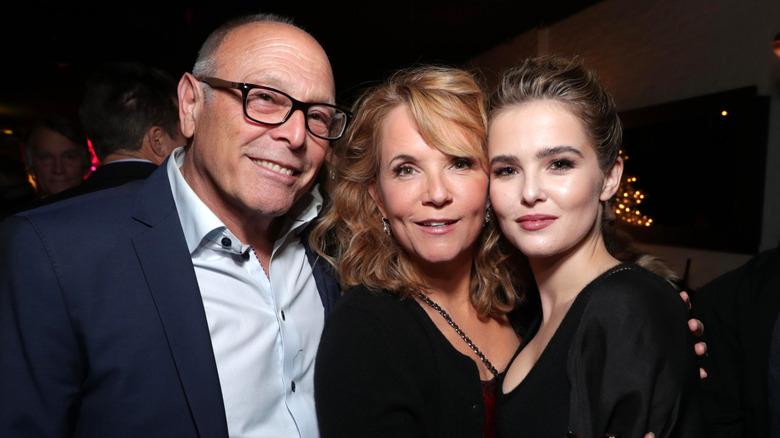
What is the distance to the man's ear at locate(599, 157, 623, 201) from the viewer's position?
1520 mm

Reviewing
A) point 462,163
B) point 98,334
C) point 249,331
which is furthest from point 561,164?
point 98,334

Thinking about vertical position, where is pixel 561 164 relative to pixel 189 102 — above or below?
below

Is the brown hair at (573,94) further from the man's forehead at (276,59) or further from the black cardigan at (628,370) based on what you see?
the man's forehead at (276,59)

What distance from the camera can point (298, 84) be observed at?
1.54 meters

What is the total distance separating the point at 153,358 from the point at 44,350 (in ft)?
0.70

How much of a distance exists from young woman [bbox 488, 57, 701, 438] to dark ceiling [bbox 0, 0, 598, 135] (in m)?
3.68

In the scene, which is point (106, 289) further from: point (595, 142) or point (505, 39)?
point (505, 39)

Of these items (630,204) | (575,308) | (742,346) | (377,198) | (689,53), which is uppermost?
(689,53)

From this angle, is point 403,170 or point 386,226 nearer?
point 403,170

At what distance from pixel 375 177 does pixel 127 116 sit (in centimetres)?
169

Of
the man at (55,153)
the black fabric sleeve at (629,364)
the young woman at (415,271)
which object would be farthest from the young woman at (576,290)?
the man at (55,153)

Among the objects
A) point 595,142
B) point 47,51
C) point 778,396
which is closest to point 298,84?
point 595,142

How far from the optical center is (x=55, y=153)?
3.66 metres

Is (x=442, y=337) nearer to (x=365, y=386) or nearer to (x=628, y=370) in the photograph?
(x=365, y=386)
